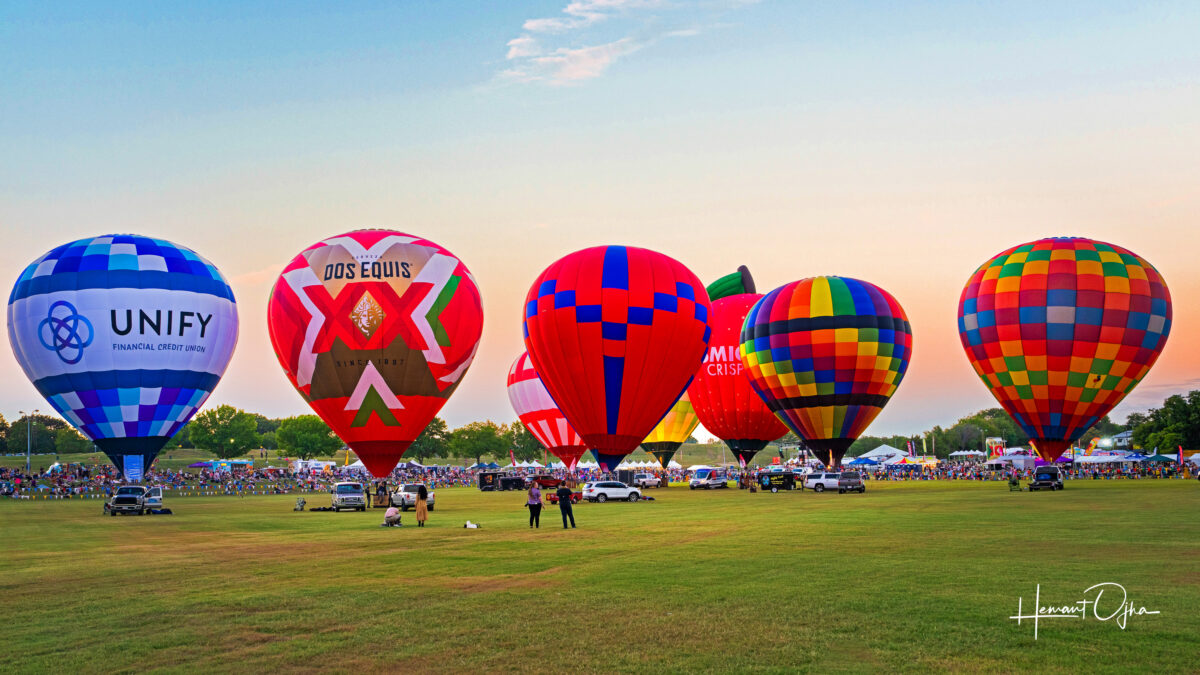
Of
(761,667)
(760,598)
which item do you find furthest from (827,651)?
(760,598)

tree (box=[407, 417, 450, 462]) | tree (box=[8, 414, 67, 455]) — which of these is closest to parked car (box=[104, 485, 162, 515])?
tree (box=[407, 417, 450, 462])

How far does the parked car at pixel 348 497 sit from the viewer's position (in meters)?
41.0

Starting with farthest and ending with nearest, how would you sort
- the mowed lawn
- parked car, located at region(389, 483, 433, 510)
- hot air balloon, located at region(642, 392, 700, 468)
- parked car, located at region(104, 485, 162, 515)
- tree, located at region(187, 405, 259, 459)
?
tree, located at region(187, 405, 259, 459), hot air balloon, located at region(642, 392, 700, 468), parked car, located at region(104, 485, 162, 515), parked car, located at region(389, 483, 433, 510), the mowed lawn

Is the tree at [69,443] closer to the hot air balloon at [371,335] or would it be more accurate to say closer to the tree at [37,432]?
the tree at [37,432]

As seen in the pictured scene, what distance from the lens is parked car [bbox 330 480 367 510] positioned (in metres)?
41.0

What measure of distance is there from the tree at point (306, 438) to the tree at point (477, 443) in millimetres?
19069

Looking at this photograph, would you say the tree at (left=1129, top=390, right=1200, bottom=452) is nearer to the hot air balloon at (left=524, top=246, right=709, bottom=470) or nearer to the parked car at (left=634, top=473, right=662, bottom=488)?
the parked car at (left=634, top=473, right=662, bottom=488)

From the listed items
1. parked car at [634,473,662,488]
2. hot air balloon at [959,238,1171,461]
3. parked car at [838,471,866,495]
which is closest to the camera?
hot air balloon at [959,238,1171,461]

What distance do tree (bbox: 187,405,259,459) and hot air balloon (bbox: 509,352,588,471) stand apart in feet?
314

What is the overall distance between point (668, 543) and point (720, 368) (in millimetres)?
44439

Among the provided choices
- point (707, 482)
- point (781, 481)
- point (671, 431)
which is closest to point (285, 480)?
point (671, 431)

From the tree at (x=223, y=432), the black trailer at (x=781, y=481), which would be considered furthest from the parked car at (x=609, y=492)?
the tree at (x=223, y=432)

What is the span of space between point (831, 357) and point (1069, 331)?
12.3 meters
